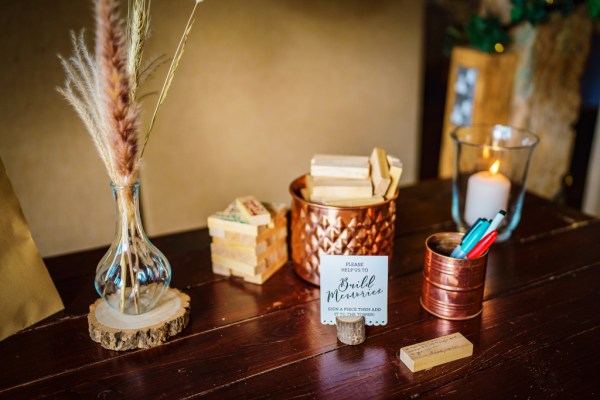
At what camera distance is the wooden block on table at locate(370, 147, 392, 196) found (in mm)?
1082

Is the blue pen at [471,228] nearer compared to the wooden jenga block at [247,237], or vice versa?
the blue pen at [471,228]

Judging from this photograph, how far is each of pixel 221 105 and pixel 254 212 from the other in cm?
128

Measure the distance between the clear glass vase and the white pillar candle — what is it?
29.5 inches

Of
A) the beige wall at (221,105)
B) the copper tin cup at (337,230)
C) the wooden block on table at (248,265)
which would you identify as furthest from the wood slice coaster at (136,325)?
the beige wall at (221,105)

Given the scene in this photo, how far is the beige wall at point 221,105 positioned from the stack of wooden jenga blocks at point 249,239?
3.79 feet

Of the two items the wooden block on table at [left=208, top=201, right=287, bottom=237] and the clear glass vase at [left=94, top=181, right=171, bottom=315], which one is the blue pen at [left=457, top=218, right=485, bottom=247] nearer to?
the wooden block on table at [left=208, top=201, right=287, bottom=237]

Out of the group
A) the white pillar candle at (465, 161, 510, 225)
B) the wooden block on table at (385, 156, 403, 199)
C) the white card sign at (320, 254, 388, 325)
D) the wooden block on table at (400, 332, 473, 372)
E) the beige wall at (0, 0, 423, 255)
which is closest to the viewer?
the wooden block on table at (400, 332, 473, 372)

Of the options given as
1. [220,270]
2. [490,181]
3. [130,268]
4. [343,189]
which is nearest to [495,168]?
[490,181]

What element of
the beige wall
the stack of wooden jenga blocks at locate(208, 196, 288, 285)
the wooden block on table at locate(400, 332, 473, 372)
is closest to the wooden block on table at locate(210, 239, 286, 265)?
the stack of wooden jenga blocks at locate(208, 196, 288, 285)

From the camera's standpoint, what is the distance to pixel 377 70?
2586 mm

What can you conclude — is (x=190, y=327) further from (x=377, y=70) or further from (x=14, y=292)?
(x=377, y=70)

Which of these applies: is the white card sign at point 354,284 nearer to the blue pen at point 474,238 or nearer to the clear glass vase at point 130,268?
the blue pen at point 474,238

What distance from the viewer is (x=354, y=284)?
0.99 metres

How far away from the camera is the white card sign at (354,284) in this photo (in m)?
0.99
